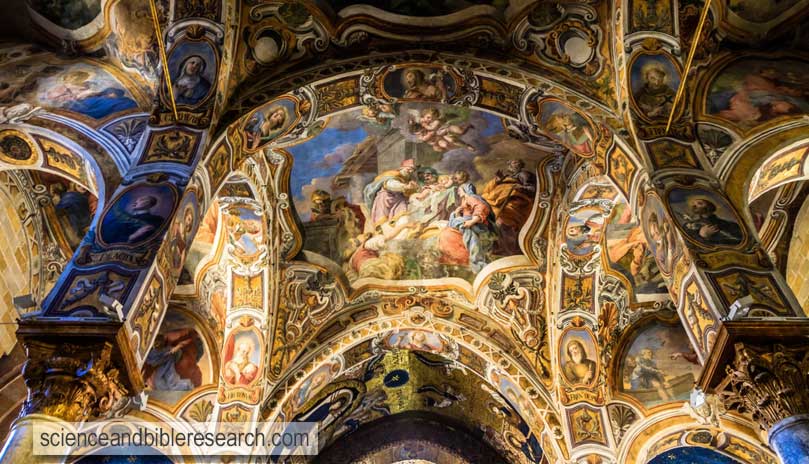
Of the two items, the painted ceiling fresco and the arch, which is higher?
the painted ceiling fresco

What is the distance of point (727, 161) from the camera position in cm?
835

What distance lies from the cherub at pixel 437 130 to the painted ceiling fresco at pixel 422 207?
0.15ft

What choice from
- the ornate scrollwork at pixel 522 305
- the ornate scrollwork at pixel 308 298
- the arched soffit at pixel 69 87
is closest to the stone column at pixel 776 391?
the ornate scrollwork at pixel 522 305

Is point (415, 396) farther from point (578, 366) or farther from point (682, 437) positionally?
point (682, 437)

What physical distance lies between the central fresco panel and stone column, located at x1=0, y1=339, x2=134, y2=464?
5872 millimetres

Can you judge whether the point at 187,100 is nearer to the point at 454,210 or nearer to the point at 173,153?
the point at 173,153

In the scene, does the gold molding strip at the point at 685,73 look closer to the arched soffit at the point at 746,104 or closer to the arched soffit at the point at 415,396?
the arched soffit at the point at 746,104

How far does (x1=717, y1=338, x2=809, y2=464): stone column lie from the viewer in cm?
571

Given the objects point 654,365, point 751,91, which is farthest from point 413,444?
point 751,91

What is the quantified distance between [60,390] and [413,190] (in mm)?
7421

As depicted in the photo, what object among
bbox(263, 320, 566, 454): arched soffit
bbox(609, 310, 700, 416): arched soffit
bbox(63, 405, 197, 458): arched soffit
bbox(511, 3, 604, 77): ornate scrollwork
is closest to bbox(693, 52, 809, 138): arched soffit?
bbox(511, 3, 604, 77): ornate scrollwork

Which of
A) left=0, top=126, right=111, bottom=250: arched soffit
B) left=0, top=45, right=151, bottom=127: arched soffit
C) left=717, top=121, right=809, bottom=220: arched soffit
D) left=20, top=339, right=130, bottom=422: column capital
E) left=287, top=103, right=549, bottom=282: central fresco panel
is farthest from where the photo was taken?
left=287, top=103, right=549, bottom=282: central fresco panel

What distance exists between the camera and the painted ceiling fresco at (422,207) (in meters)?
8.05

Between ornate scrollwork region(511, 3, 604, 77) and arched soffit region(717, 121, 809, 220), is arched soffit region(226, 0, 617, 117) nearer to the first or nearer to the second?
ornate scrollwork region(511, 3, 604, 77)
